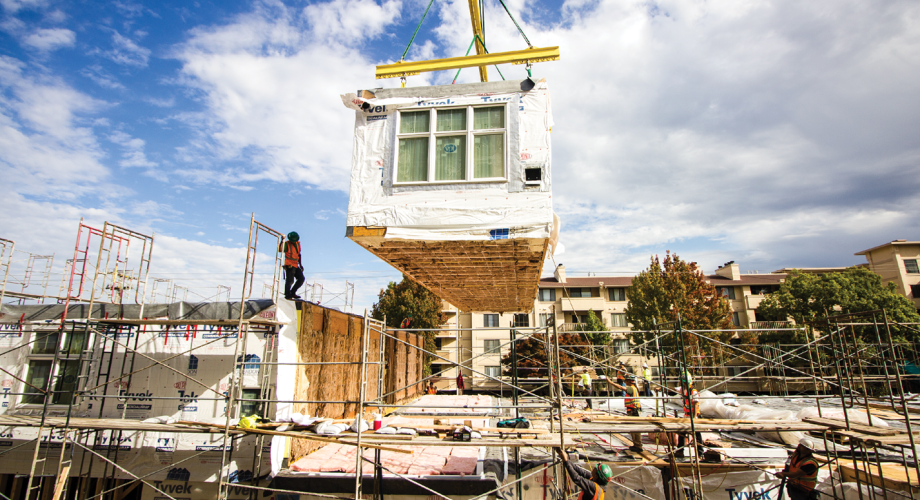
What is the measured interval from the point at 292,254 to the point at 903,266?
61740 millimetres

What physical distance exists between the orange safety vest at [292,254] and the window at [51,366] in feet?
17.9

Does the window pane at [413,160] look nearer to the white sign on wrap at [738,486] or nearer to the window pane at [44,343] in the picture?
the white sign on wrap at [738,486]

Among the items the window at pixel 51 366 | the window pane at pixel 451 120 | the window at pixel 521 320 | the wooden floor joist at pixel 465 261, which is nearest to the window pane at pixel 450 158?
the window pane at pixel 451 120

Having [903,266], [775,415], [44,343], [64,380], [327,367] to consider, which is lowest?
[775,415]

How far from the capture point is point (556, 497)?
431 inches

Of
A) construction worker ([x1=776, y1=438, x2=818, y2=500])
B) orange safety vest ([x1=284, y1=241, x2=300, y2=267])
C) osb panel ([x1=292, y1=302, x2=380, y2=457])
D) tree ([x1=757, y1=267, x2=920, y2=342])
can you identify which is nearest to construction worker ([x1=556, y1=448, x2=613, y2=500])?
construction worker ([x1=776, y1=438, x2=818, y2=500])

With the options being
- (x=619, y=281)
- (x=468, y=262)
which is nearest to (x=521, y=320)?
(x=619, y=281)

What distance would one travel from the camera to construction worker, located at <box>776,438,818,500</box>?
784cm

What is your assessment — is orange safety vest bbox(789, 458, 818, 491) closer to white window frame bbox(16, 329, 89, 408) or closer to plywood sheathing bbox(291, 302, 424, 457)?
plywood sheathing bbox(291, 302, 424, 457)

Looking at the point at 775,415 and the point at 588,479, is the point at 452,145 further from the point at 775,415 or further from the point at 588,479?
the point at 775,415

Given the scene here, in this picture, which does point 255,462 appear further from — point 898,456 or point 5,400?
point 898,456

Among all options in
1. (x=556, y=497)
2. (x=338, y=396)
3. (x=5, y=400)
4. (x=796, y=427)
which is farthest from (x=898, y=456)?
(x=5, y=400)

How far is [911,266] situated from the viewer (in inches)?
1741

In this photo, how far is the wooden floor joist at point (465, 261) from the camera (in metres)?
9.16
